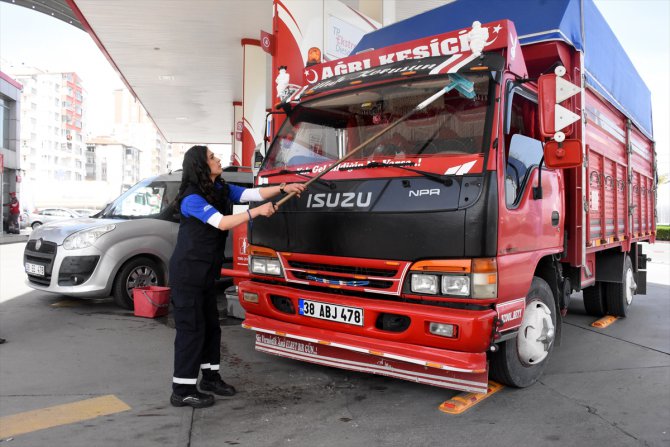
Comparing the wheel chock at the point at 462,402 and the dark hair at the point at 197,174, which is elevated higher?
the dark hair at the point at 197,174

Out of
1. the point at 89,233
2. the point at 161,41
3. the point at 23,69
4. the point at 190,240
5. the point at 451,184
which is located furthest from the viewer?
the point at 23,69

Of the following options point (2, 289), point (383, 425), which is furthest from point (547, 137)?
point (2, 289)

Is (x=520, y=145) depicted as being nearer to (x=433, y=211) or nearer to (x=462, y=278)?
(x=433, y=211)

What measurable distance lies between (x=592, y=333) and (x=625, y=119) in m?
2.62

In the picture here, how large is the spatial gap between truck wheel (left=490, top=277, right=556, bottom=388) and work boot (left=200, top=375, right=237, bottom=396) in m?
1.94

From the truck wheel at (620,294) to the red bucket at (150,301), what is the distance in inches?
222

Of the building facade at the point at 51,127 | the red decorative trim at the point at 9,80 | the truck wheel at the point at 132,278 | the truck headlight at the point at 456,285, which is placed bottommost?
the truck wheel at the point at 132,278

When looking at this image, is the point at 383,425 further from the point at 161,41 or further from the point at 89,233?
the point at 161,41

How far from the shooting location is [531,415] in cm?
367

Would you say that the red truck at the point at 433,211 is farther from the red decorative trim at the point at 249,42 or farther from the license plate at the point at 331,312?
the red decorative trim at the point at 249,42

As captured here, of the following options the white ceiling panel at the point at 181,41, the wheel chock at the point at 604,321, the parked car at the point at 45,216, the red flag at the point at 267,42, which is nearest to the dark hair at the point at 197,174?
the red flag at the point at 267,42

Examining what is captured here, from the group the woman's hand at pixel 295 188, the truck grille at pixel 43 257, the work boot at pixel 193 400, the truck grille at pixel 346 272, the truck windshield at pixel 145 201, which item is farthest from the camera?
the truck windshield at pixel 145 201

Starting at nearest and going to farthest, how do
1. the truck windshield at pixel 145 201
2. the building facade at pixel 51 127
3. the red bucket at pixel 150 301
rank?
the red bucket at pixel 150 301, the truck windshield at pixel 145 201, the building facade at pixel 51 127

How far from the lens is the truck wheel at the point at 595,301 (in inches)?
277
